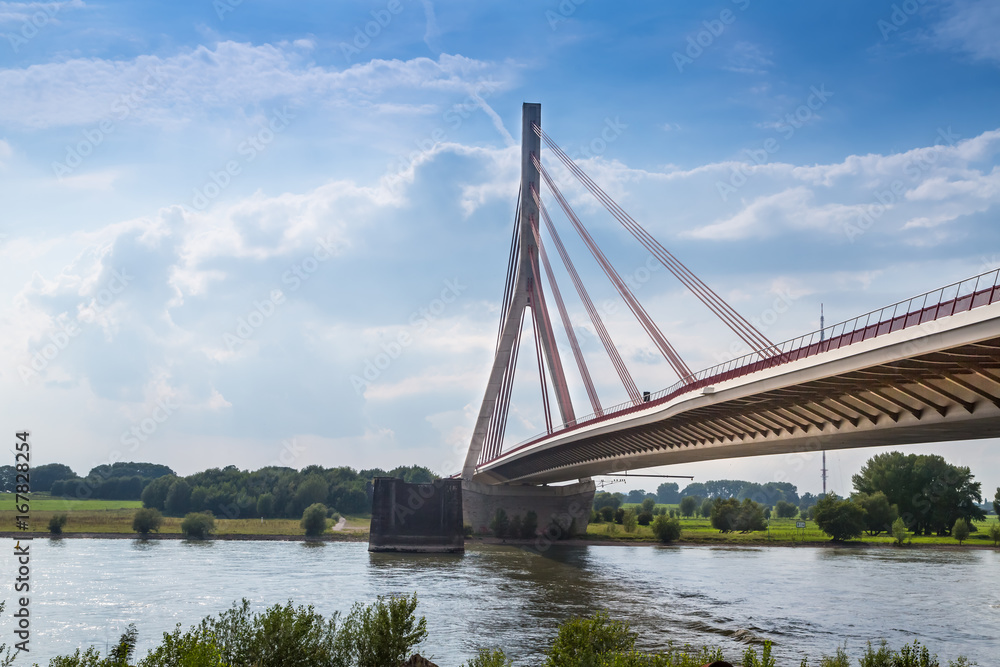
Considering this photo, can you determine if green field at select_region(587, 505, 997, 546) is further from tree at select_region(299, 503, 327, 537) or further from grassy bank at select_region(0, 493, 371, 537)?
tree at select_region(299, 503, 327, 537)

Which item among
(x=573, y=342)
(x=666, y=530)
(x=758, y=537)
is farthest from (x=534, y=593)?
(x=758, y=537)

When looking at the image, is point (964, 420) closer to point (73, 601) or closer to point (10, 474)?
point (73, 601)

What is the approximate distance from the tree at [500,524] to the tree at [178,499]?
125ft

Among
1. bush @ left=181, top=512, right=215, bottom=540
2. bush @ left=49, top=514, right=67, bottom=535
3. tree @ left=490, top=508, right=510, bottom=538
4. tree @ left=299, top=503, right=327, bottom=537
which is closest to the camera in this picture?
bush @ left=49, top=514, right=67, bottom=535

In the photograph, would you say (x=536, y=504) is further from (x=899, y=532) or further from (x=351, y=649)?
(x=351, y=649)

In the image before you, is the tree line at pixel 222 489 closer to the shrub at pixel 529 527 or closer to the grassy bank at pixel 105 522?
the grassy bank at pixel 105 522

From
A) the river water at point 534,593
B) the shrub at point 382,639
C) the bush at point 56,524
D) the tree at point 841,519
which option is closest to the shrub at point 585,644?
the shrub at point 382,639

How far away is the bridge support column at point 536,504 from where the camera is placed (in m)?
70.1

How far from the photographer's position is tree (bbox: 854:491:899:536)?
7888 centimetres

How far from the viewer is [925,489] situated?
82.4 m

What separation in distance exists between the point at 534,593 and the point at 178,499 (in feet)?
211

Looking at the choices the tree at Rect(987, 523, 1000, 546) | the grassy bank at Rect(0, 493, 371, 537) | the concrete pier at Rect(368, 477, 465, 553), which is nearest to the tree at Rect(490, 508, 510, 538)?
the concrete pier at Rect(368, 477, 465, 553)

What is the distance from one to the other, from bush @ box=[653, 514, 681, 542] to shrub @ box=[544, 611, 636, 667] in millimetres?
65476

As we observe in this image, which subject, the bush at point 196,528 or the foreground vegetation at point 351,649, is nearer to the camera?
the foreground vegetation at point 351,649
